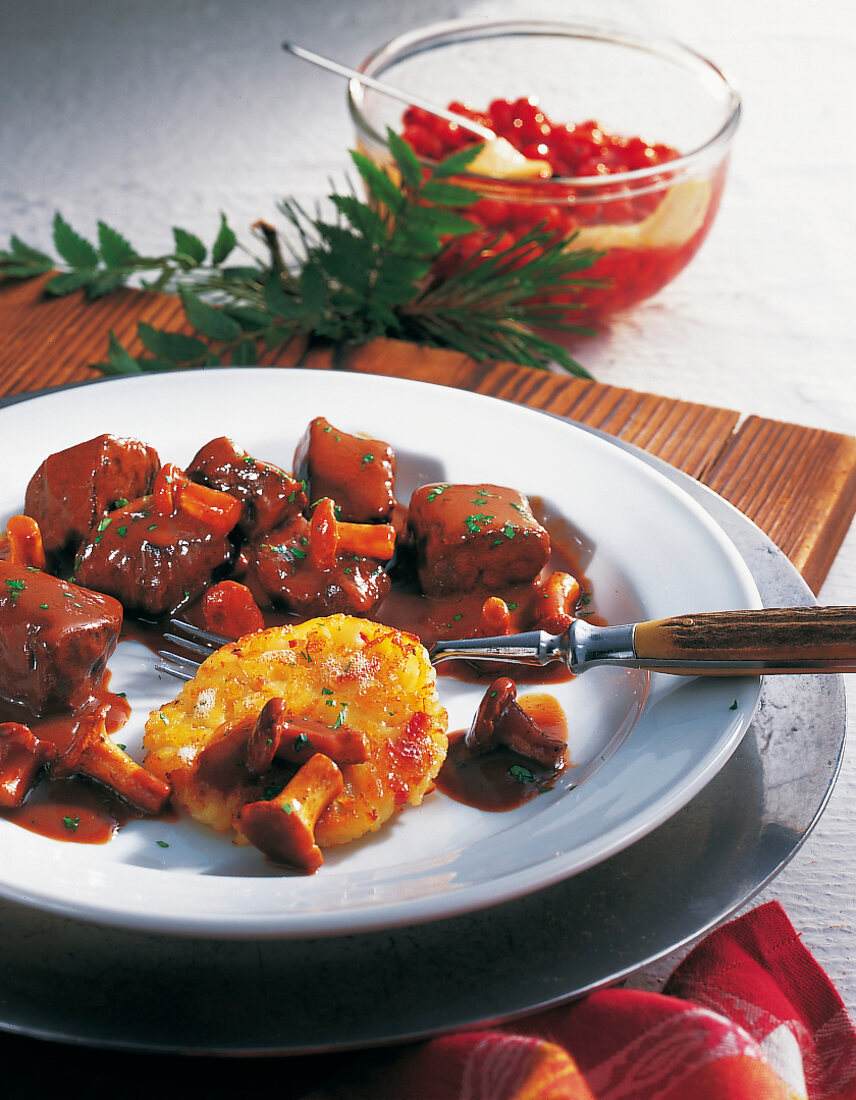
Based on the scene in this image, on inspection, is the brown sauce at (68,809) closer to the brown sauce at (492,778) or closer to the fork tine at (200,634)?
the fork tine at (200,634)

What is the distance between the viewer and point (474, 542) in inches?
104

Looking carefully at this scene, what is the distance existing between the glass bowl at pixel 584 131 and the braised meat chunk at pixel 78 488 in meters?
1.71

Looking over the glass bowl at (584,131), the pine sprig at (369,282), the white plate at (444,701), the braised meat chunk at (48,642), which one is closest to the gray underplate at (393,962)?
the white plate at (444,701)

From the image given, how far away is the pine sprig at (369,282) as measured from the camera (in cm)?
370

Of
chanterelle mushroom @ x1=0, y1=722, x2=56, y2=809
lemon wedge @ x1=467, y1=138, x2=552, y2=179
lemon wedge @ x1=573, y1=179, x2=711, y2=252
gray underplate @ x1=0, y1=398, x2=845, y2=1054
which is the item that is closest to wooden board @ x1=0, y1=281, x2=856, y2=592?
lemon wedge @ x1=573, y1=179, x2=711, y2=252

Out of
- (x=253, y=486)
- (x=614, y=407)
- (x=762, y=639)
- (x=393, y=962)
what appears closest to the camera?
(x=393, y=962)

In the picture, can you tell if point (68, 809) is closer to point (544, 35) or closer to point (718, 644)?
point (718, 644)

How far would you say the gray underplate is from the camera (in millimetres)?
1719

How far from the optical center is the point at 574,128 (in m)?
4.36

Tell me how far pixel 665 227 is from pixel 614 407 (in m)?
0.97

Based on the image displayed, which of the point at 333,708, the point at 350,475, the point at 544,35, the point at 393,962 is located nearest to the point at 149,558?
the point at 350,475

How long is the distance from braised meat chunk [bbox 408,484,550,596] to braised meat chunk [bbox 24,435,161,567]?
701 millimetres

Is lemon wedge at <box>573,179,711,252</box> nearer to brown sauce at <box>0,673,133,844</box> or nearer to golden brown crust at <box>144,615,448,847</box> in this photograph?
golden brown crust at <box>144,615,448,847</box>

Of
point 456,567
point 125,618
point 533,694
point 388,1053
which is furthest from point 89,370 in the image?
point 388,1053
